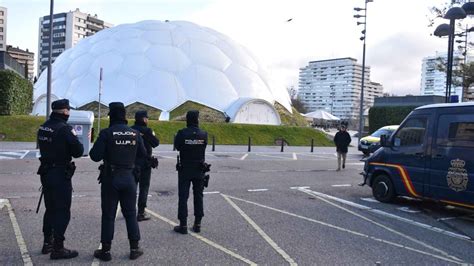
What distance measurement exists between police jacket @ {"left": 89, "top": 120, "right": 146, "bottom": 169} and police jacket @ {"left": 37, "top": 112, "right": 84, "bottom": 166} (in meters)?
0.23

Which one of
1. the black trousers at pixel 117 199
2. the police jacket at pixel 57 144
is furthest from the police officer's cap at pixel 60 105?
the black trousers at pixel 117 199

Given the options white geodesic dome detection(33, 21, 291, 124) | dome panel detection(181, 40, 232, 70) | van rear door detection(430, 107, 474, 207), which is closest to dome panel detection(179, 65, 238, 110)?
white geodesic dome detection(33, 21, 291, 124)

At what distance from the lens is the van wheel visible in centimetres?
876

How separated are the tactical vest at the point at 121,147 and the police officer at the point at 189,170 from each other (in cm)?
113

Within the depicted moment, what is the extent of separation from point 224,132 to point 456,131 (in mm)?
21895

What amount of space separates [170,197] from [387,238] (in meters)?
4.39

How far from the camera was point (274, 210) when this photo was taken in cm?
770

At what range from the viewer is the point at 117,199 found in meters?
4.82

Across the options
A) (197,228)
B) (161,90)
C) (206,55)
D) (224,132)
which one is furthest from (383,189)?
(206,55)

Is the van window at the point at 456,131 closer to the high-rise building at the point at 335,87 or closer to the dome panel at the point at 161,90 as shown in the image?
the dome panel at the point at 161,90

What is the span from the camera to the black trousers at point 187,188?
5.90 m

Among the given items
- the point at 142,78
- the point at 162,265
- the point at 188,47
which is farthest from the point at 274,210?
the point at 188,47

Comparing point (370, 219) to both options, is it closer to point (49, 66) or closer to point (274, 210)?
point (274, 210)

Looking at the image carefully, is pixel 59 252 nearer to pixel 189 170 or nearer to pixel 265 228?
pixel 189 170
